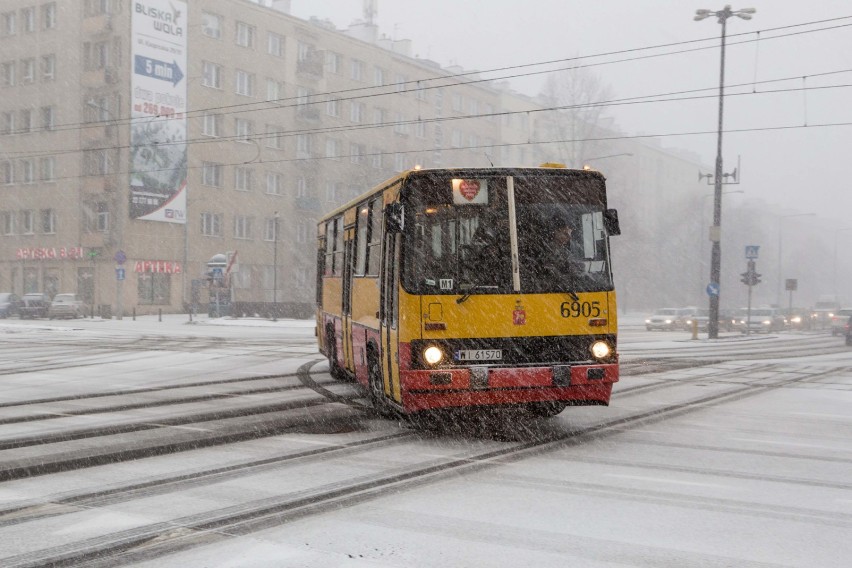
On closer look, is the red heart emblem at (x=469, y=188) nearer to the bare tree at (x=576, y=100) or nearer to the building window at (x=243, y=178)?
the bare tree at (x=576, y=100)

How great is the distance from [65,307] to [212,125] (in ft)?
51.6

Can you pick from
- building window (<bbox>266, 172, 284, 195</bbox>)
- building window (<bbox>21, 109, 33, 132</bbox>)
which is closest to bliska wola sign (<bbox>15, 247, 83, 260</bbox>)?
building window (<bbox>21, 109, 33, 132</bbox>)

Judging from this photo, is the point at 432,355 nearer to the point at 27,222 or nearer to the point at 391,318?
the point at 391,318

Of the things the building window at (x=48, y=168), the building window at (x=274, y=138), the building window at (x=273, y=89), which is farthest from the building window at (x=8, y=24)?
the building window at (x=274, y=138)

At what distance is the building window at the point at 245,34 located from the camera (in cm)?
6212

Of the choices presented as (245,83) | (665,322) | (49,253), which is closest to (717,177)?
(665,322)

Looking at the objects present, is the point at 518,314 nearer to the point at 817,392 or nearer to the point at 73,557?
the point at 73,557

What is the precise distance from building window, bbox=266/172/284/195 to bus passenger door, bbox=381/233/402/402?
55.2 meters

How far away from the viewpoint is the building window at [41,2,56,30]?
57.8 metres

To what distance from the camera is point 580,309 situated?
9594 millimetres

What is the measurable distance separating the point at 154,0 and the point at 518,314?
165 feet

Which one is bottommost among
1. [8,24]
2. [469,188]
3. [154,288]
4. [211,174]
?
[154,288]

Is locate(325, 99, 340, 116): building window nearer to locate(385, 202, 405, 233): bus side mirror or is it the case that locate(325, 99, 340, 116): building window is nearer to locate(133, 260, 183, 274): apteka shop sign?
locate(133, 260, 183, 274): apteka shop sign

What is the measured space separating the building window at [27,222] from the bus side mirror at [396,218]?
54.4 metres
